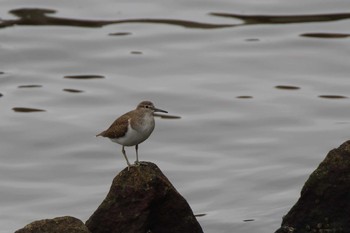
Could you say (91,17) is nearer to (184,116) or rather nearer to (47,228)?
(184,116)

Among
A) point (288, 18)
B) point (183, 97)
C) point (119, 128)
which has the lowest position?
point (183, 97)

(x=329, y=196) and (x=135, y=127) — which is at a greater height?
(x=135, y=127)

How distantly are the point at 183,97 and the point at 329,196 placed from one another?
9929 mm

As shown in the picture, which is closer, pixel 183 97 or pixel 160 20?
pixel 183 97

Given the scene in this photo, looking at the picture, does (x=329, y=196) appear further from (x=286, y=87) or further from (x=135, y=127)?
(x=286, y=87)

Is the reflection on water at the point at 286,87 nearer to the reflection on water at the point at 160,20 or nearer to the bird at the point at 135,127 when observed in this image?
the reflection on water at the point at 160,20

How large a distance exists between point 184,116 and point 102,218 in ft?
29.3

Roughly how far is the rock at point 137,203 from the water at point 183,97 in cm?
321

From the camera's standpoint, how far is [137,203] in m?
14.4

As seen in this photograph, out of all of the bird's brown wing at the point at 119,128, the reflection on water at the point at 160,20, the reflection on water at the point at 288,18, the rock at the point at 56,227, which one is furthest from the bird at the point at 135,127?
the reflection on water at the point at 288,18

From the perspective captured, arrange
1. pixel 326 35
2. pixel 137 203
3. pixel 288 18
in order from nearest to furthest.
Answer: pixel 137 203
pixel 326 35
pixel 288 18

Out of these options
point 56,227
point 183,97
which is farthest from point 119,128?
point 183,97

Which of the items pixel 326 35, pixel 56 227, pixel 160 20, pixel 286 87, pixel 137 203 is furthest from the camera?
pixel 160 20

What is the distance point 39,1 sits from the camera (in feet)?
96.5
